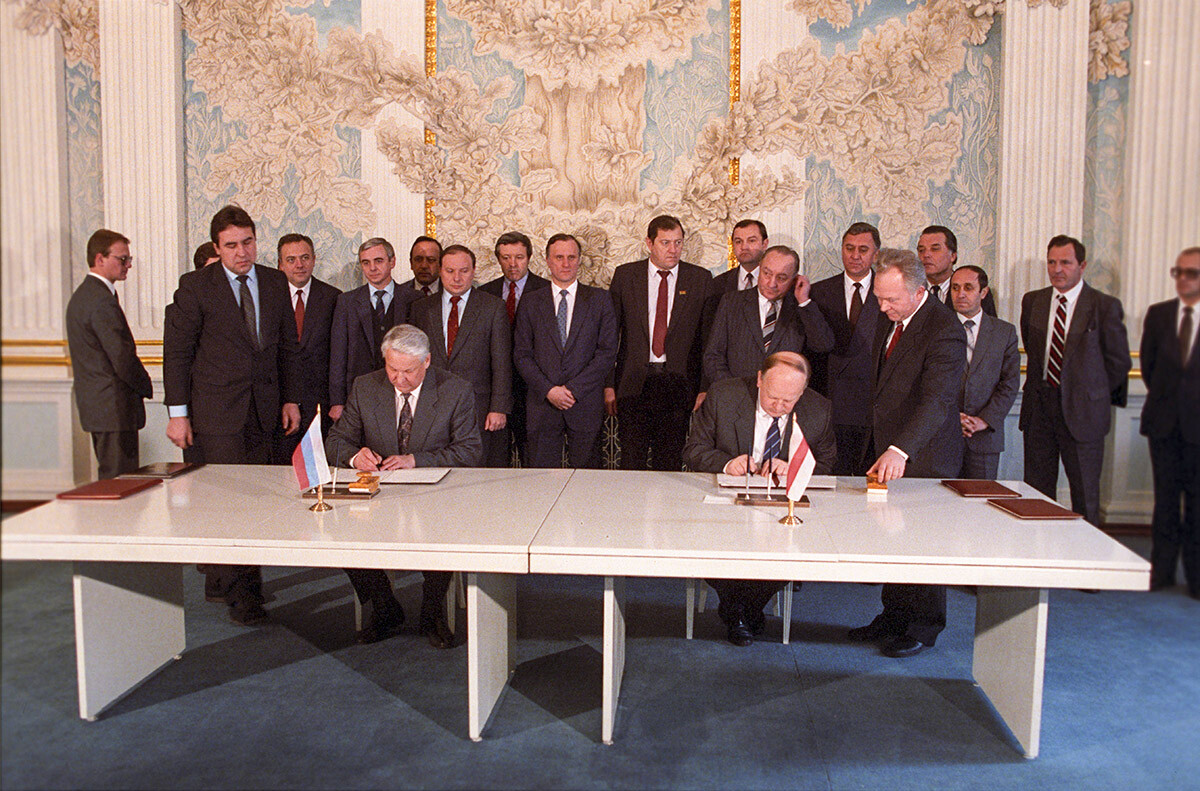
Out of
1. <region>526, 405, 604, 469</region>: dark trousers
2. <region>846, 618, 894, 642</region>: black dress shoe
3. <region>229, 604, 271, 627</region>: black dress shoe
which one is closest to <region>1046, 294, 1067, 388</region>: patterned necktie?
<region>846, 618, 894, 642</region>: black dress shoe

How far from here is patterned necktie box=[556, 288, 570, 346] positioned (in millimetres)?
5051

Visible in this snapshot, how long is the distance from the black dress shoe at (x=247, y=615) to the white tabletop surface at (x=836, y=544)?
1672mm

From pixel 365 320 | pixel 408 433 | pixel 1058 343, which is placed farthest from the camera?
pixel 365 320

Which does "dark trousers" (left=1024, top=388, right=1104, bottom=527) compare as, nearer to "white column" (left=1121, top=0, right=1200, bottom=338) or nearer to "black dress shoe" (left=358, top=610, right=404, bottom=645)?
"white column" (left=1121, top=0, right=1200, bottom=338)

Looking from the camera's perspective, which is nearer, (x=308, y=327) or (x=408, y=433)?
(x=408, y=433)

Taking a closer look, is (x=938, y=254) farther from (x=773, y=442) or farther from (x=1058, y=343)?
(x=1058, y=343)

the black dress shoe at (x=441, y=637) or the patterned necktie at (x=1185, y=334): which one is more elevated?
the patterned necktie at (x=1185, y=334)

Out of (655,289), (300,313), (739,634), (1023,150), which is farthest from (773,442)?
(1023,150)

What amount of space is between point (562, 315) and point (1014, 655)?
281cm

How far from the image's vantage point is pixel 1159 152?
5.55 feet

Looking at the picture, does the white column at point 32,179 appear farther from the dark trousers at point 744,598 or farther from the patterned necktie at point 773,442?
the dark trousers at point 744,598

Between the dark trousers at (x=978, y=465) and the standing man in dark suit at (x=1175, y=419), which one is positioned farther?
the dark trousers at (x=978, y=465)

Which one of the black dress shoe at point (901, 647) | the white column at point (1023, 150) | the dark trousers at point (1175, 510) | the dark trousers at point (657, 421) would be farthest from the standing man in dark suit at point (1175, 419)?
the white column at point (1023, 150)

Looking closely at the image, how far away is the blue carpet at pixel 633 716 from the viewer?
277cm
